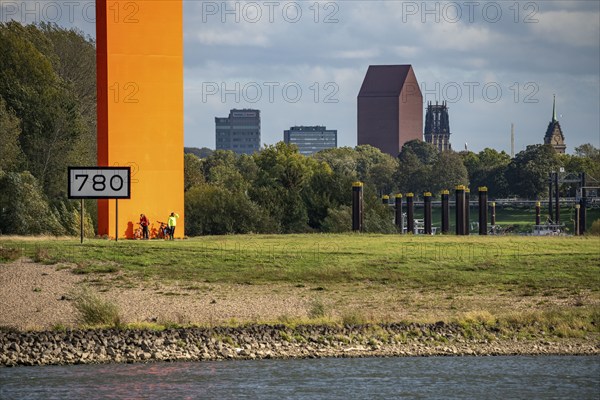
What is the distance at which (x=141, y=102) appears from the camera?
52062 millimetres

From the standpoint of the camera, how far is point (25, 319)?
118ft

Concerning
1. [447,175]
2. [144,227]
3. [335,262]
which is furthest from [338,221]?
[447,175]

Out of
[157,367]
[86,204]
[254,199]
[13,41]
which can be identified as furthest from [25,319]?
[13,41]

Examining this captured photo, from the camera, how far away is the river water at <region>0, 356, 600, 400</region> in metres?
28.5

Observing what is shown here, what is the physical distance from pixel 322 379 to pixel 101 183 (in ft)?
60.6

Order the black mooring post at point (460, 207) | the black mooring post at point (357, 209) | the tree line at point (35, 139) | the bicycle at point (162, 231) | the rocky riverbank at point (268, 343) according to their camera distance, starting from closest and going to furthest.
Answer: the rocky riverbank at point (268, 343), the bicycle at point (162, 231), the tree line at point (35, 139), the black mooring post at point (357, 209), the black mooring post at point (460, 207)

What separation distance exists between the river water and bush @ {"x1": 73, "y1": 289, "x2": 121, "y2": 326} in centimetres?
381

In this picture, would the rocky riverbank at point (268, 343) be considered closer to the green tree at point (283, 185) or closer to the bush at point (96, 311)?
the bush at point (96, 311)

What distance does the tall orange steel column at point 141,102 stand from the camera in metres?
51.1

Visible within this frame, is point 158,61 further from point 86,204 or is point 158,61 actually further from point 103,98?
point 86,204

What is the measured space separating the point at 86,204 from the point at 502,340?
3476 cm

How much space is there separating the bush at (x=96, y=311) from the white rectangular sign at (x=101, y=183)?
10503 mm

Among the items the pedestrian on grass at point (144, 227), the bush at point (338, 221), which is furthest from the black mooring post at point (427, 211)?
the pedestrian on grass at point (144, 227)

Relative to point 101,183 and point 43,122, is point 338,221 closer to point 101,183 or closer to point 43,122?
point 43,122
